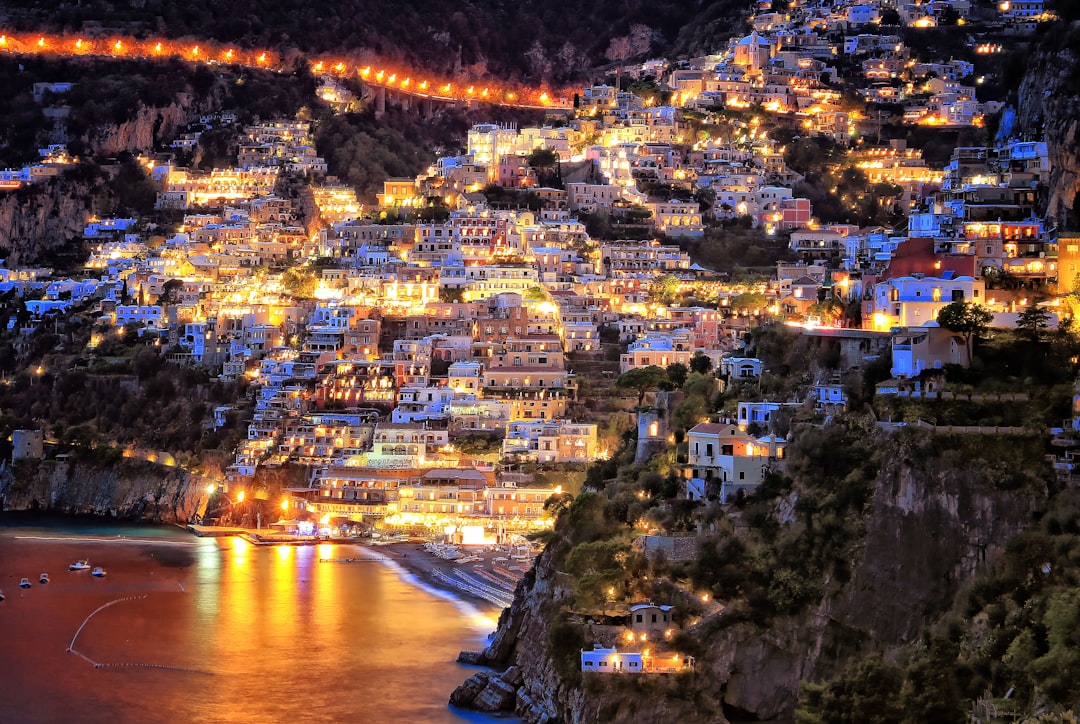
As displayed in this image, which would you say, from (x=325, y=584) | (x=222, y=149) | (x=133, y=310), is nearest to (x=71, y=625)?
(x=325, y=584)

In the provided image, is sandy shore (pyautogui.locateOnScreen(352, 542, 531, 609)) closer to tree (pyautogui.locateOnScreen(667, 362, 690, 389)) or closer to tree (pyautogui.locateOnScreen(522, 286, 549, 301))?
tree (pyautogui.locateOnScreen(667, 362, 690, 389))

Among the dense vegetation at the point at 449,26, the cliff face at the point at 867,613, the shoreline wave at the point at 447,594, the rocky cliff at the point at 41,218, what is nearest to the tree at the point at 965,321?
the cliff face at the point at 867,613

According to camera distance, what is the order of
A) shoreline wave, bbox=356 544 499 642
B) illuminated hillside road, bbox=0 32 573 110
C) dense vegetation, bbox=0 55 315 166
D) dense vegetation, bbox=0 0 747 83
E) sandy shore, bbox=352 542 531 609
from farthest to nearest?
dense vegetation, bbox=0 0 747 83
illuminated hillside road, bbox=0 32 573 110
dense vegetation, bbox=0 55 315 166
sandy shore, bbox=352 542 531 609
shoreline wave, bbox=356 544 499 642

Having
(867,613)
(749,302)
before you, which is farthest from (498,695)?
(749,302)

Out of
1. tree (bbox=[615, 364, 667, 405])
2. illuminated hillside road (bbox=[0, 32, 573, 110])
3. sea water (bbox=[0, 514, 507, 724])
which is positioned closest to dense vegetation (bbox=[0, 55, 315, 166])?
illuminated hillside road (bbox=[0, 32, 573, 110])

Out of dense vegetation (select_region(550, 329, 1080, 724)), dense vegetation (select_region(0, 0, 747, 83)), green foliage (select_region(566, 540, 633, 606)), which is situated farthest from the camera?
dense vegetation (select_region(0, 0, 747, 83))

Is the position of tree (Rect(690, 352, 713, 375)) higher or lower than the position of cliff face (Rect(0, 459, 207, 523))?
higher
